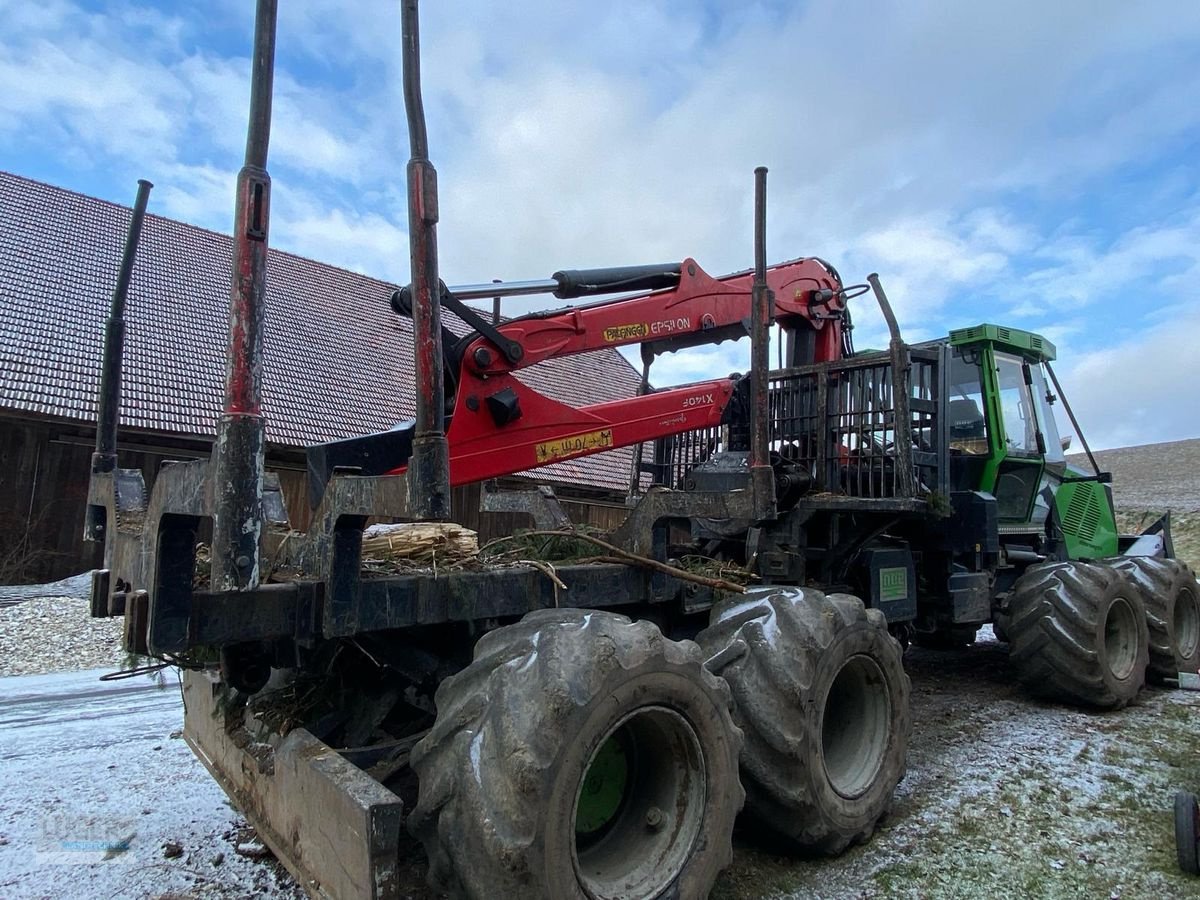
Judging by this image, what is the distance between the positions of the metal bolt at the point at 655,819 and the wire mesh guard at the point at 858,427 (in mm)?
2653

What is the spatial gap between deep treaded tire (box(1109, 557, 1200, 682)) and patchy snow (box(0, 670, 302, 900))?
6372mm

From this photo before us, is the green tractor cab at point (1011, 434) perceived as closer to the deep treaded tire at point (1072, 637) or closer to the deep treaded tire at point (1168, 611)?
the deep treaded tire at point (1168, 611)

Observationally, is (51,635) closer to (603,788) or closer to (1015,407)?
(603,788)

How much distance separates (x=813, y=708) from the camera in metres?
3.14

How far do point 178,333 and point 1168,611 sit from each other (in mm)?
14445

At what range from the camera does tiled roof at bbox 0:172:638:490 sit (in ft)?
38.9

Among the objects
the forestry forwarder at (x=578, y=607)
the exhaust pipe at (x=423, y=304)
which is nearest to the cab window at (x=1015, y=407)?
the forestry forwarder at (x=578, y=607)

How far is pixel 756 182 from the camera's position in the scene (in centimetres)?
357

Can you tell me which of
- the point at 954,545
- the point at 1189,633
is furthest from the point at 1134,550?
the point at 954,545

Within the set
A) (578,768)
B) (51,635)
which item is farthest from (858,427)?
(51,635)

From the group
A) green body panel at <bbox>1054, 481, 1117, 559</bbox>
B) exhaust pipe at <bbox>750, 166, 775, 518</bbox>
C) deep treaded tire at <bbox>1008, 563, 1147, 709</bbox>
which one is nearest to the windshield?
green body panel at <bbox>1054, 481, 1117, 559</bbox>

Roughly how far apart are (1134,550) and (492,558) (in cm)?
682

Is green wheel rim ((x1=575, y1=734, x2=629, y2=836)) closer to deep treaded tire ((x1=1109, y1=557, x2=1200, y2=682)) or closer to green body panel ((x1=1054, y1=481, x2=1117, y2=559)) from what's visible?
deep treaded tire ((x1=1109, y1=557, x2=1200, y2=682))

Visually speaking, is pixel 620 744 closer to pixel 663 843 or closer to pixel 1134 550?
pixel 663 843
